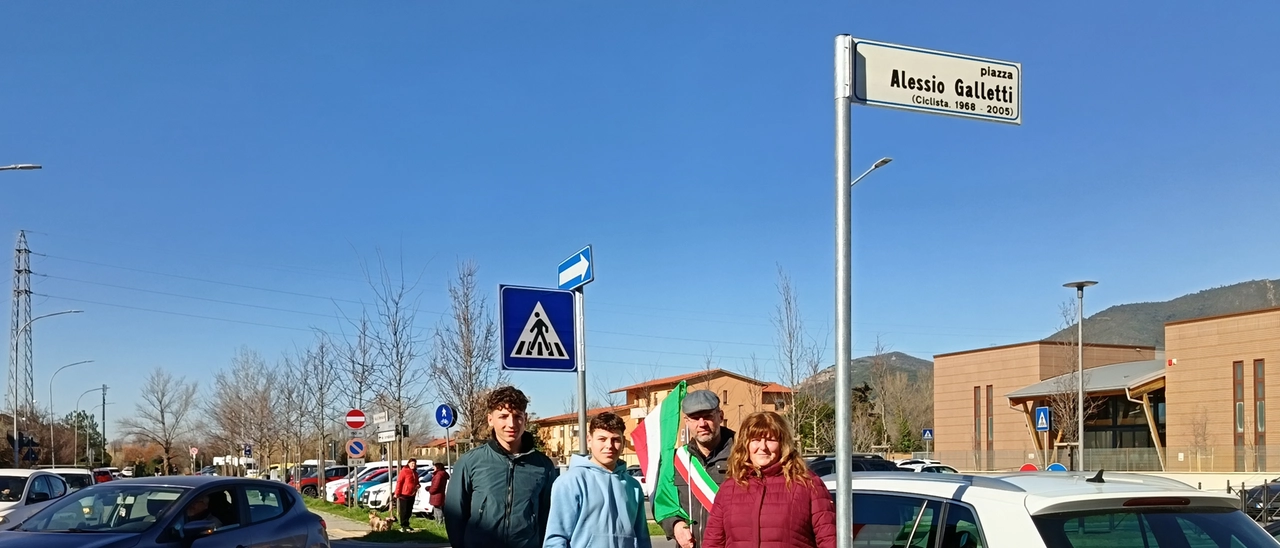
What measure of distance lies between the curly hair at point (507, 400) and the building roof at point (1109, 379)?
48.8 meters

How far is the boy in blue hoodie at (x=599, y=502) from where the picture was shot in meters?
5.28

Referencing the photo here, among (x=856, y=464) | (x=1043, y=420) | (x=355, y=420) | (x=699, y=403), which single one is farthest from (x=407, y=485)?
(x=699, y=403)

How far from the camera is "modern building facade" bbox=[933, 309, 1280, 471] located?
152 ft

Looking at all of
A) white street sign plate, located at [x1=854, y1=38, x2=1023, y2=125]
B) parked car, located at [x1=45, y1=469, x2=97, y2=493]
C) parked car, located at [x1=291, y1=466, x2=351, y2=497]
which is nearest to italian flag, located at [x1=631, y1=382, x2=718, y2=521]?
white street sign plate, located at [x1=854, y1=38, x2=1023, y2=125]

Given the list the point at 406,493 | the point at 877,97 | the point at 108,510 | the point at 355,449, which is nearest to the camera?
the point at 877,97

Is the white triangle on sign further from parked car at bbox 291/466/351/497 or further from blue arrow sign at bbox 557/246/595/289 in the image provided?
parked car at bbox 291/466/351/497

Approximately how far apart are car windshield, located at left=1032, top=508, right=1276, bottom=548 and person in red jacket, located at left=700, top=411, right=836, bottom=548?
1001 mm

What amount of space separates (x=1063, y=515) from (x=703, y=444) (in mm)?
2178

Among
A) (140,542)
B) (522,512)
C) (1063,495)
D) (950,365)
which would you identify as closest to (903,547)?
(1063,495)

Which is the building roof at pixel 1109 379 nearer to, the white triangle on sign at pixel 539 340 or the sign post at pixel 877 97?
the white triangle on sign at pixel 539 340

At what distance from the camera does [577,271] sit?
9086 millimetres

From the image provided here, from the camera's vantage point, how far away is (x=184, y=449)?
76.7m

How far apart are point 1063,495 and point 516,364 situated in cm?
448

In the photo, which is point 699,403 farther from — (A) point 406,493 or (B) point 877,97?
(A) point 406,493
